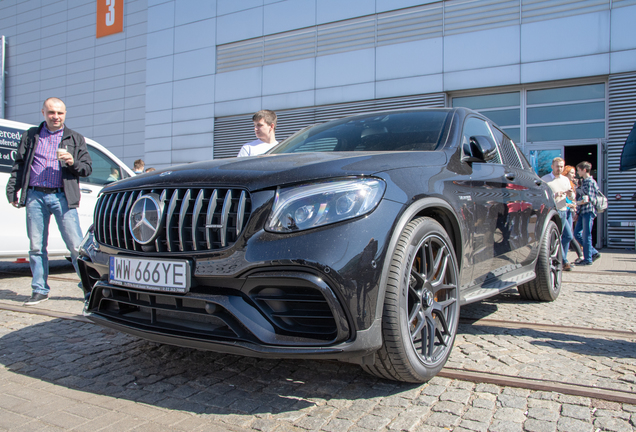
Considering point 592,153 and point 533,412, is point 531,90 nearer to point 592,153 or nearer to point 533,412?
point 592,153

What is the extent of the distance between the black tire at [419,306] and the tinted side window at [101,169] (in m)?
5.27

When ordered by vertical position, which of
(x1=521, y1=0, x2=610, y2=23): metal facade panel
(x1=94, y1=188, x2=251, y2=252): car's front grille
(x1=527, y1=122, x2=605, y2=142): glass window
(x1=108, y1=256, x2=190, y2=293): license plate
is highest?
(x1=521, y1=0, x2=610, y2=23): metal facade panel

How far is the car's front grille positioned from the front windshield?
1.12 metres

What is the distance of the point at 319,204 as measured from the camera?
2.05m

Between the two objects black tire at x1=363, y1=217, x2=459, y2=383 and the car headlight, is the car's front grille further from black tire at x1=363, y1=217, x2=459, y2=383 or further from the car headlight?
black tire at x1=363, y1=217, x2=459, y2=383

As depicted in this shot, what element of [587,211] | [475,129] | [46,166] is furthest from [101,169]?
[587,211]

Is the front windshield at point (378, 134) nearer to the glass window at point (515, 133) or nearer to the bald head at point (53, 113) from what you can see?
the bald head at point (53, 113)

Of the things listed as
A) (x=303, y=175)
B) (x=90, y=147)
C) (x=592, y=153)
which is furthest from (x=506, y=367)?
(x=592, y=153)

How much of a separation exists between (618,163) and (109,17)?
22.3 m

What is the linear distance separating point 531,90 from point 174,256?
12.4 metres

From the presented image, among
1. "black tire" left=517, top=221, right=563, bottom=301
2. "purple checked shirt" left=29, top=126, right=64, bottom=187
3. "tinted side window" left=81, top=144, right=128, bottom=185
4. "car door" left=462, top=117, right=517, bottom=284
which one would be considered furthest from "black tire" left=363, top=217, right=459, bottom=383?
"tinted side window" left=81, top=144, right=128, bottom=185

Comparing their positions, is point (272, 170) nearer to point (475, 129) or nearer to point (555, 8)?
point (475, 129)

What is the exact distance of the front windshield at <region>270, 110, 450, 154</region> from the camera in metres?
3.12

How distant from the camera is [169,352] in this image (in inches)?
119
